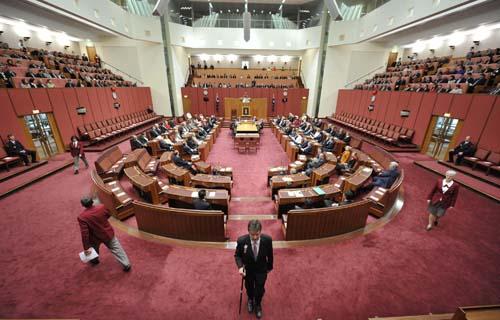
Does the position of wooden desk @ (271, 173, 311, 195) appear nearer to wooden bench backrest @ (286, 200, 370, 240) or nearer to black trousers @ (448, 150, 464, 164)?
wooden bench backrest @ (286, 200, 370, 240)

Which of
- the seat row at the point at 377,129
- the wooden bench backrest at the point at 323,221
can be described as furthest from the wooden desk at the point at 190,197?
the seat row at the point at 377,129

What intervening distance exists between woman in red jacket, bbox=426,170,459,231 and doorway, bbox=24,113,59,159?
13.8m

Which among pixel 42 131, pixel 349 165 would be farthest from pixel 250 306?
pixel 42 131

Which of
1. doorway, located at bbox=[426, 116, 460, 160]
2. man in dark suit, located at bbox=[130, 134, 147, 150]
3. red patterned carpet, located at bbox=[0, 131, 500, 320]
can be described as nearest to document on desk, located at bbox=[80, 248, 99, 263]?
red patterned carpet, located at bbox=[0, 131, 500, 320]

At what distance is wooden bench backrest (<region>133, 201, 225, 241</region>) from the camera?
422 centimetres

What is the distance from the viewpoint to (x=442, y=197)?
180 inches

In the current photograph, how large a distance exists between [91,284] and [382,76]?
68.5 feet

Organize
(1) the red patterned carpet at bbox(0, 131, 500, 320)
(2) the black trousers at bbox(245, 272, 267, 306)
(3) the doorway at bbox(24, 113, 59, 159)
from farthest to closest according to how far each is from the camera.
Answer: (3) the doorway at bbox(24, 113, 59, 159)
(1) the red patterned carpet at bbox(0, 131, 500, 320)
(2) the black trousers at bbox(245, 272, 267, 306)

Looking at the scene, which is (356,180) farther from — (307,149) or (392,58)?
(392,58)

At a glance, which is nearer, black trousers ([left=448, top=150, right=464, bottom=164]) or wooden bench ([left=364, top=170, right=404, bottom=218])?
wooden bench ([left=364, top=170, right=404, bottom=218])

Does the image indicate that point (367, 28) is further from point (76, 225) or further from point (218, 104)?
point (76, 225)

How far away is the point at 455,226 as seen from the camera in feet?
16.5

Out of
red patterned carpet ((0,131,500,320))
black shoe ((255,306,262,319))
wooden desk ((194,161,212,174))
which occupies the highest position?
wooden desk ((194,161,212,174))

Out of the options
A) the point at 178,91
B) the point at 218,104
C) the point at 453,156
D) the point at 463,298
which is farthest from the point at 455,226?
the point at 178,91
